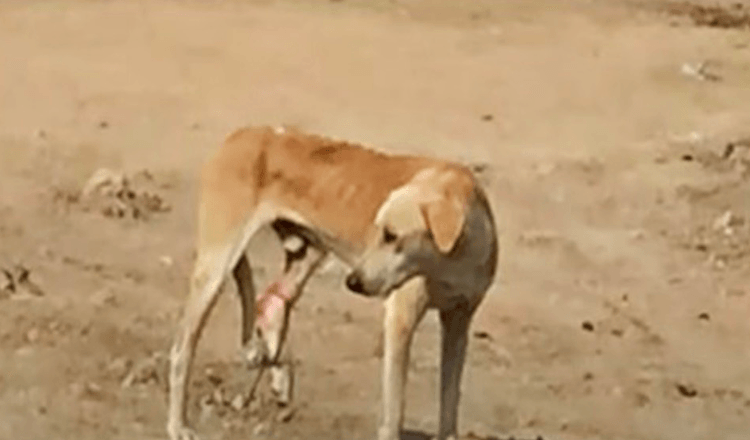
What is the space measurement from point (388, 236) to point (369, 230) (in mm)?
267

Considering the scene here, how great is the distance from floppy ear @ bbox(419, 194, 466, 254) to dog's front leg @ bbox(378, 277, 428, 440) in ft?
0.61

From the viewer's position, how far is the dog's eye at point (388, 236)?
8461 millimetres

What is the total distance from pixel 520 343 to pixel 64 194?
9.41ft

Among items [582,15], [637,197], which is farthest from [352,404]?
[582,15]

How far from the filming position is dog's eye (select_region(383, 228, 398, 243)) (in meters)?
8.46

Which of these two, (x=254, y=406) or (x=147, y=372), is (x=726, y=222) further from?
(x=254, y=406)

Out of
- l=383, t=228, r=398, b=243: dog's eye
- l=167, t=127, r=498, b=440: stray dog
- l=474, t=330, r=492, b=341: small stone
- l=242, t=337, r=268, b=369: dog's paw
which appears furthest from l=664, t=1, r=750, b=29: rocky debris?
l=383, t=228, r=398, b=243: dog's eye

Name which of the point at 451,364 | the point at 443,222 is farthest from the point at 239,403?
the point at 443,222

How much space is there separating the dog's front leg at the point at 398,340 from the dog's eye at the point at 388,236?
0.56 ft

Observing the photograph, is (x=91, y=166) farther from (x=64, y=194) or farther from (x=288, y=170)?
(x=288, y=170)

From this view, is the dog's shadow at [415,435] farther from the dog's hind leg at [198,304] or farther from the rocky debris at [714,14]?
the rocky debris at [714,14]

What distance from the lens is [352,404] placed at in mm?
9844

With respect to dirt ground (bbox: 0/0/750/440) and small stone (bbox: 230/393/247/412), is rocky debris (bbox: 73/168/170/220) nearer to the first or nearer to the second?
dirt ground (bbox: 0/0/750/440)

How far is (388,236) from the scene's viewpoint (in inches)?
334
